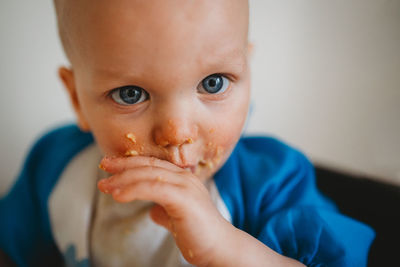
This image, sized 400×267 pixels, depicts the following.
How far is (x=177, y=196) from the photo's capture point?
383mm

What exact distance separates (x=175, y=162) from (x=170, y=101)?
0.09 meters

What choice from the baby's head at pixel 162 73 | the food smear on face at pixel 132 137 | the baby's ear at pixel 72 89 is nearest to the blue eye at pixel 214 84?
the baby's head at pixel 162 73

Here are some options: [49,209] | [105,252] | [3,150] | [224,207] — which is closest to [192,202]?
[224,207]

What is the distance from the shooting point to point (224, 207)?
0.59m

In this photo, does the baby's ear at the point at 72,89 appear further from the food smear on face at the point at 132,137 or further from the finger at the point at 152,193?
the finger at the point at 152,193

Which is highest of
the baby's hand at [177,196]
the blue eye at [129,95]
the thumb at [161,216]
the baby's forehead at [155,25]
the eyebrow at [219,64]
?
the baby's forehead at [155,25]

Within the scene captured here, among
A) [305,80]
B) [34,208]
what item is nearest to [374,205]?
[305,80]

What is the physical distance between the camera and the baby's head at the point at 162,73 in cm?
40

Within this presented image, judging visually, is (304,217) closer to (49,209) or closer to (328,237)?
(328,237)

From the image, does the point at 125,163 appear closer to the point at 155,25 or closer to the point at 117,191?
the point at 117,191

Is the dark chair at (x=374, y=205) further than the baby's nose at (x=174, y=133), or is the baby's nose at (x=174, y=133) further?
the dark chair at (x=374, y=205)

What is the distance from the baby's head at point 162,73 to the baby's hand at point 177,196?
5 cm

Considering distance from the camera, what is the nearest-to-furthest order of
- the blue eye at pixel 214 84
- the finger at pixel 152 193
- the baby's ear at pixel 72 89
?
the finger at pixel 152 193 < the blue eye at pixel 214 84 < the baby's ear at pixel 72 89

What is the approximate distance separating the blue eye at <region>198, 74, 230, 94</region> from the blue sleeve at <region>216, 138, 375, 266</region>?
0.69 ft
